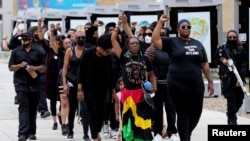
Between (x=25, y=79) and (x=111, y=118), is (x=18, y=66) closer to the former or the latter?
(x=25, y=79)

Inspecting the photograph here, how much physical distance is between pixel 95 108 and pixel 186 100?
172 centimetres

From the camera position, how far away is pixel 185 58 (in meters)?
9.52

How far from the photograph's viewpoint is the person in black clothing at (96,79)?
1077cm

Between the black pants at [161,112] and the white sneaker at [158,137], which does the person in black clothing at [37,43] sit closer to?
the black pants at [161,112]

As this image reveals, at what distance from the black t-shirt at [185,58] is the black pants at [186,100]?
0.08 metres

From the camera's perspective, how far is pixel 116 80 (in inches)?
474

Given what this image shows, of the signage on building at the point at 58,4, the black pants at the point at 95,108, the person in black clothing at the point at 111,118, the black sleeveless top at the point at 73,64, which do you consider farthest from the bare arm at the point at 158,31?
the signage on building at the point at 58,4

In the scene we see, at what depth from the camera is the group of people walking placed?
9.62 m

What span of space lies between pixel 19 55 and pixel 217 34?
9.87 meters

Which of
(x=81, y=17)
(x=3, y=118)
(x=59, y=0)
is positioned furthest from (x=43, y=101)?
(x=59, y=0)

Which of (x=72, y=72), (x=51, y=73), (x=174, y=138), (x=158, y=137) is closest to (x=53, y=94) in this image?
(x=51, y=73)

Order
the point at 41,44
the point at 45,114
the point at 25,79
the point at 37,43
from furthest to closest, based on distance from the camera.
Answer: the point at 45,114 < the point at 41,44 < the point at 37,43 < the point at 25,79

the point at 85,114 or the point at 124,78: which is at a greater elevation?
the point at 124,78

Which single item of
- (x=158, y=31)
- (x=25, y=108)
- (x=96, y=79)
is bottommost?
(x=25, y=108)
